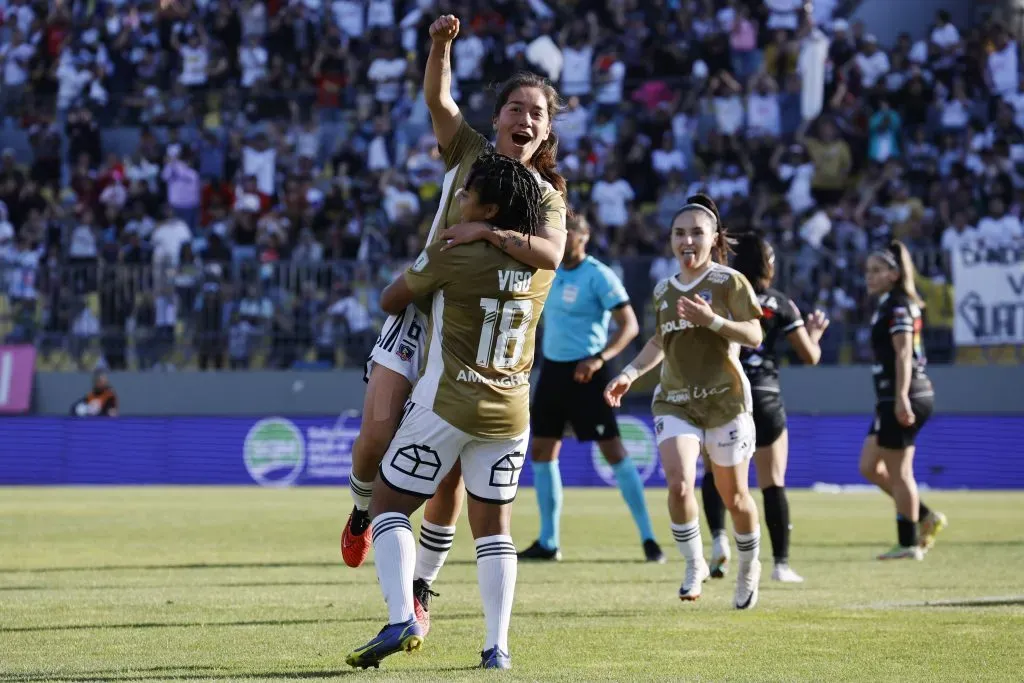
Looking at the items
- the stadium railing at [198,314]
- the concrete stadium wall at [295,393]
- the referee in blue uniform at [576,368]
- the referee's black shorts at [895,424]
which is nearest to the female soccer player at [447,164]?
the referee in blue uniform at [576,368]

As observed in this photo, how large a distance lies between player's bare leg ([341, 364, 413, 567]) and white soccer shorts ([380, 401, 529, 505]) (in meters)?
0.35

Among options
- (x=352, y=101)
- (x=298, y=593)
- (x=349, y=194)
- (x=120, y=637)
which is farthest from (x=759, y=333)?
(x=352, y=101)

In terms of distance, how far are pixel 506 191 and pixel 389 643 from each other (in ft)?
5.65

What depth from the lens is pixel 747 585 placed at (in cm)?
792

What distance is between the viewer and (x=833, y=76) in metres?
25.5

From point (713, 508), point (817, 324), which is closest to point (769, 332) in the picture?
point (817, 324)

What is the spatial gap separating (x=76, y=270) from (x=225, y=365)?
2.76 metres

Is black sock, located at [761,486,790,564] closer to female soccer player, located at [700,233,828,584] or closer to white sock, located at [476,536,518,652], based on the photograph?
female soccer player, located at [700,233,828,584]

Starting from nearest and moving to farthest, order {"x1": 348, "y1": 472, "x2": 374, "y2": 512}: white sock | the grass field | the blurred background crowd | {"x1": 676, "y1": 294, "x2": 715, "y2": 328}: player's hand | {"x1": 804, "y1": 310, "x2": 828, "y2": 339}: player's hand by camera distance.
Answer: the grass field → {"x1": 348, "y1": 472, "x2": 374, "y2": 512}: white sock → {"x1": 676, "y1": 294, "x2": 715, "y2": 328}: player's hand → {"x1": 804, "y1": 310, "x2": 828, "y2": 339}: player's hand → the blurred background crowd

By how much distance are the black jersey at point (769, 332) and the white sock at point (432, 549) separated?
11.2 ft

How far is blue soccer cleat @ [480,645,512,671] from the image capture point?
222 inches

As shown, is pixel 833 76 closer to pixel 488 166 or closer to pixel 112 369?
pixel 112 369

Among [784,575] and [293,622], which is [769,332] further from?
[293,622]

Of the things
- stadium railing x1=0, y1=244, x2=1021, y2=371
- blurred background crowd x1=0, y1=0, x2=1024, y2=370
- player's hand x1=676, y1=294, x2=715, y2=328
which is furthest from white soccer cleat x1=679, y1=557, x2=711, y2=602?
stadium railing x1=0, y1=244, x2=1021, y2=371
